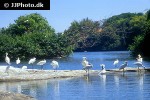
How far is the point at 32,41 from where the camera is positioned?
80500 mm

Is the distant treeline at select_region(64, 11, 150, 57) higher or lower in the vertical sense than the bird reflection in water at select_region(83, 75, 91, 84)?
higher

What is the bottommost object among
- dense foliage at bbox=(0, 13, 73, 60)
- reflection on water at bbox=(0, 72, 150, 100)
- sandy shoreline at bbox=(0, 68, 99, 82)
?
reflection on water at bbox=(0, 72, 150, 100)

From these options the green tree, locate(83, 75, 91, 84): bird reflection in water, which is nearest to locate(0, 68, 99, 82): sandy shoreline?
locate(83, 75, 91, 84): bird reflection in water

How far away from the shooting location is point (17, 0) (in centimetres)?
1700

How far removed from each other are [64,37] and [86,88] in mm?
58968

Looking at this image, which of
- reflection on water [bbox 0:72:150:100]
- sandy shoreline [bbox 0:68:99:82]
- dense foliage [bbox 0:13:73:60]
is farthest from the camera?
dense foliage [bbox 0:13:73:60]

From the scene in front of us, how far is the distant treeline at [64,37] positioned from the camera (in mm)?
73750

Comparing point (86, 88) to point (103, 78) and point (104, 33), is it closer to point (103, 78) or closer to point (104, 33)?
point (103, 78)

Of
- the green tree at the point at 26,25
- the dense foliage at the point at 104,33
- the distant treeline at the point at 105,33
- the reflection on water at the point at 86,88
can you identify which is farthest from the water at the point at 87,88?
the dense foliage at the point at 104,33

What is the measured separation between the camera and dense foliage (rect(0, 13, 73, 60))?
74625 millimetres

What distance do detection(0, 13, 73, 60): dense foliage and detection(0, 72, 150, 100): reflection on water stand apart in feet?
145

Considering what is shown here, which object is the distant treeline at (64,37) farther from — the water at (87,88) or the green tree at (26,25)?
the water at (87,88)

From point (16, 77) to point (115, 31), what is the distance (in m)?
91.7

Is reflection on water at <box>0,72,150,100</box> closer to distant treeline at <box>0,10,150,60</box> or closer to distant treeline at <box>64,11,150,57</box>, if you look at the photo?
distant treeline at <box>0,10,150,60</box>
